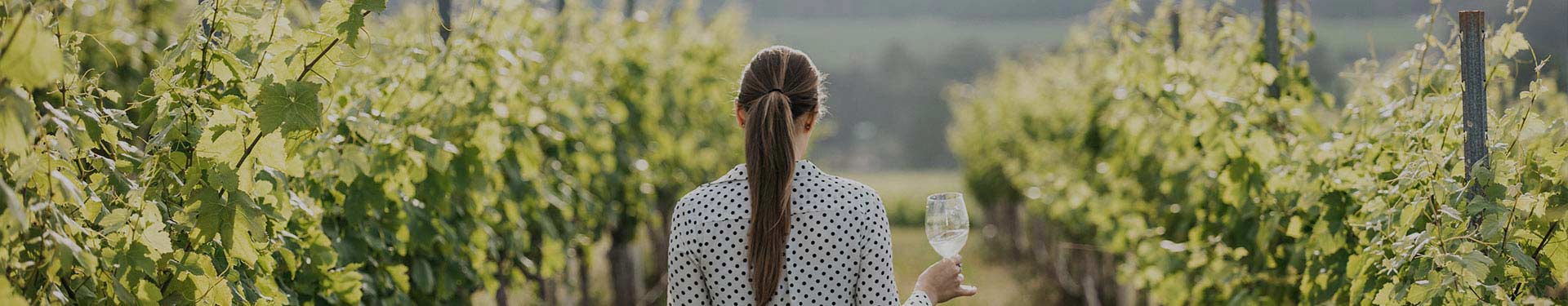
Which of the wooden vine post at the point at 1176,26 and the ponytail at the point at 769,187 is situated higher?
the ponytail at the point at 769,187

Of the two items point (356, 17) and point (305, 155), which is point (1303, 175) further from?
point (305, 155)

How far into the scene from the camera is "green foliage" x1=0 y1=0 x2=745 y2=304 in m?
1.79

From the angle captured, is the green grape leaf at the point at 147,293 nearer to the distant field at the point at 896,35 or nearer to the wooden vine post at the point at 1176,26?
the wooden vine post at the point at 1176,26

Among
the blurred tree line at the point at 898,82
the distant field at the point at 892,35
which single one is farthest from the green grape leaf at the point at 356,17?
the distant field at the point at 892,35

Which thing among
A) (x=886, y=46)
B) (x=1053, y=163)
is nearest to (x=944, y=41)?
(x=886, y=46)

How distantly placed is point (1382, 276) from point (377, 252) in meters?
2.52

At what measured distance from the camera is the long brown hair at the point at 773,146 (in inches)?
83.0

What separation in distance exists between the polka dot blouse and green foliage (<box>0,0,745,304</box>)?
2.28 feet

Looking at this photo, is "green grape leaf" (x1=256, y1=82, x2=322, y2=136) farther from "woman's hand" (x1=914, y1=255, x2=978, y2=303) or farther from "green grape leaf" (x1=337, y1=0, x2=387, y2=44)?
"woman's hand" (x1=914, y1=255, x2=978, y2=303)

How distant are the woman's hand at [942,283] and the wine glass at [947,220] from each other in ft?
0.12

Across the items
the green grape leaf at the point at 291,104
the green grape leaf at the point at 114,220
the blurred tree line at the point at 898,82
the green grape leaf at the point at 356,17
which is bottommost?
the blurred tree line at the point at 898,82

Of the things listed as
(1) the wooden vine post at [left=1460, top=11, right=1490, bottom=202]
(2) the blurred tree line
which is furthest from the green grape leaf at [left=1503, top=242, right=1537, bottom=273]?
(2) the blurred tree line

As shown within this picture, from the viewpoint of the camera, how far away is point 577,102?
500 centimetres

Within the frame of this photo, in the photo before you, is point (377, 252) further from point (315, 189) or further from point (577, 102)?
point (577, 102)
